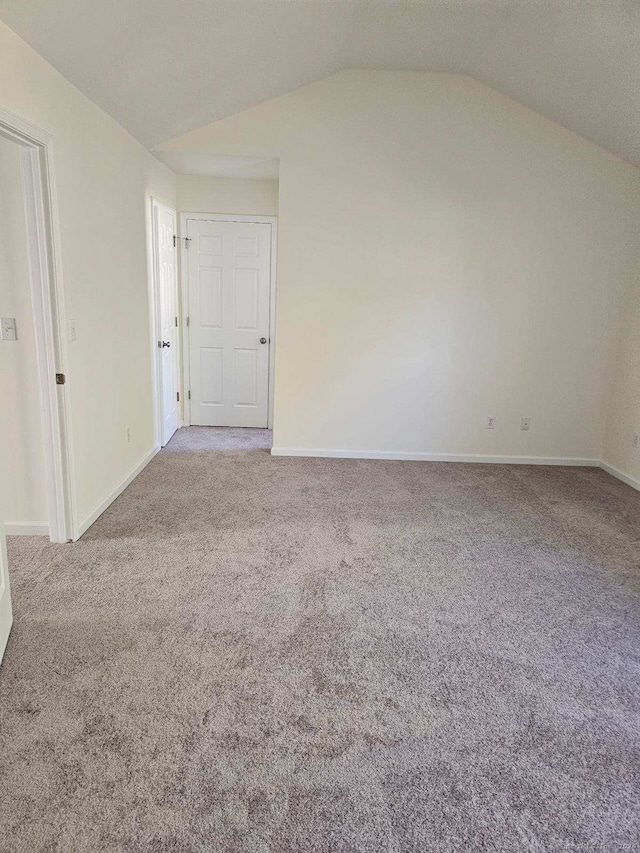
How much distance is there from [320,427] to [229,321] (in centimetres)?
158

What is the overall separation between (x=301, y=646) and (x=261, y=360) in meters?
3.79

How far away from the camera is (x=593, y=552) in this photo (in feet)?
11.0

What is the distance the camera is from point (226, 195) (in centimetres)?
530

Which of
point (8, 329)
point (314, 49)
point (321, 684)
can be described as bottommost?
point (321, 684)

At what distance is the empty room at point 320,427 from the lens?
5.77ft

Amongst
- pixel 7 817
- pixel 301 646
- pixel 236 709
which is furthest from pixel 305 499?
pixel 7 817

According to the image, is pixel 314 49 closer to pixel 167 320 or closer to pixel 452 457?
pixel 167 320

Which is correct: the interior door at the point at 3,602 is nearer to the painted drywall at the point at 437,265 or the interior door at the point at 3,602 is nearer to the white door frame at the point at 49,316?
the white door frame at the point at 49,316

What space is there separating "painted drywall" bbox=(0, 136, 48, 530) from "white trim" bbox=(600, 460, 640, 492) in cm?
442

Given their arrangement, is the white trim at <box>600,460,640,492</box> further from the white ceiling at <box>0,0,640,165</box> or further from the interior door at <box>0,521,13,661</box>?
the interior door at <box>0,521,13,661</box>

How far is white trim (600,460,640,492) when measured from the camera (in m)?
4.52

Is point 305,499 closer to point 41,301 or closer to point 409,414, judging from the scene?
point 409,414

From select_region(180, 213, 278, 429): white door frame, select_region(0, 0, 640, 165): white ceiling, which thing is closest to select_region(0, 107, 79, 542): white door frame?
select_region(0, 0, 640, 165): white ceiling

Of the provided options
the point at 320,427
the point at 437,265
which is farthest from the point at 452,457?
the point at 437,265
